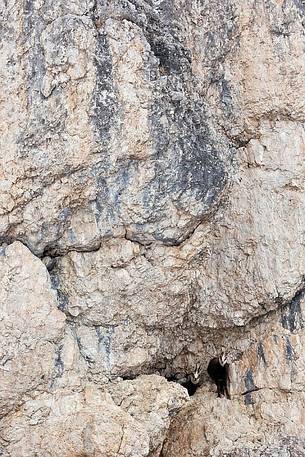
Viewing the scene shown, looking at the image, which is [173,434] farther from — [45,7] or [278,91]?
[45,7]

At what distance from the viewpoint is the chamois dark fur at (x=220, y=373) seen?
3.94 metres

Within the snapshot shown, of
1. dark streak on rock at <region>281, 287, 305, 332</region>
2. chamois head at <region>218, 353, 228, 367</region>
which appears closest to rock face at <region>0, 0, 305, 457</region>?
dark streak on rock at <region>281, 287, 305, 332</region>

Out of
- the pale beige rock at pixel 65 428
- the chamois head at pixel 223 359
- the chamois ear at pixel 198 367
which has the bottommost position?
the pale beige rock at pixel 65 428

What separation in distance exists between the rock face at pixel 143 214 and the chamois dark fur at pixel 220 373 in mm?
95

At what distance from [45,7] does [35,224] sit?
110 cm

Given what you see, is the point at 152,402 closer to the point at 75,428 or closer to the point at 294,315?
the point at 75,428

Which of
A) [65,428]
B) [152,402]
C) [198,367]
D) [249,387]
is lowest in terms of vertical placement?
[65,428]

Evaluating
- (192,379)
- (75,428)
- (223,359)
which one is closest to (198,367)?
(192,379)

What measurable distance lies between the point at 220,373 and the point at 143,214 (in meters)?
1.22

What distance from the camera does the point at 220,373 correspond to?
4035 mm

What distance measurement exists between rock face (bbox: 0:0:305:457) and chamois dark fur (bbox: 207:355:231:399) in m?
0.09

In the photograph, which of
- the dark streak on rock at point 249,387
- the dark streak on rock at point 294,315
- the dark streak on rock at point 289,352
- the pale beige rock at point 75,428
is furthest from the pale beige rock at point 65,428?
the dark streak on rock at point 294,315

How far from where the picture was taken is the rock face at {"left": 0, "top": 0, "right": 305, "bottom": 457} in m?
3.28

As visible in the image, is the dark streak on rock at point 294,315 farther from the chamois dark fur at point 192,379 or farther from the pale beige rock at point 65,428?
the pale beige rock at point 65,428
